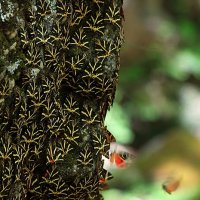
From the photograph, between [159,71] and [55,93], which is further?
[159,71]

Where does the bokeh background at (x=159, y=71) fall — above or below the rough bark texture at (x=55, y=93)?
below

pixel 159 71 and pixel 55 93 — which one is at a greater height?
pixel 55 93

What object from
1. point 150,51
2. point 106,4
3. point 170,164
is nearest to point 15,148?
point 106,4

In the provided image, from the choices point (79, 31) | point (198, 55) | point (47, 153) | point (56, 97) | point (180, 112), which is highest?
point (79, 31)

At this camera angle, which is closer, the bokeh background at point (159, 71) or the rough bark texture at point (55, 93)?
Answer: the rough bark texture at point (55, 93)

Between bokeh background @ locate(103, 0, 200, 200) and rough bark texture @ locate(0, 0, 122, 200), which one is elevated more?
rough bark texture @ locate(0, 0, 122, 200)

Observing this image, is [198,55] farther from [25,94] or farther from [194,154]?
[25,94]

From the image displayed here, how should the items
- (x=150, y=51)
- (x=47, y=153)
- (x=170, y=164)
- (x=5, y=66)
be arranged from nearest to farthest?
(x=5, y=66) → (x=47, y=153) → (x=170, y=164) → (x=150, y=51)

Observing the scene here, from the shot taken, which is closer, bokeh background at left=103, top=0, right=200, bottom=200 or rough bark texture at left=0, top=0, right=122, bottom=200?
rough bark texture at left=0, top=0, right=122, bottom=200
